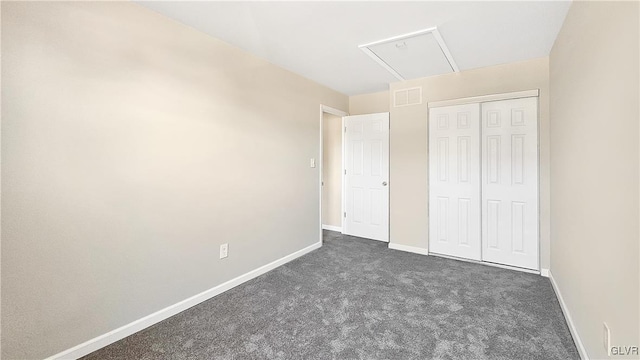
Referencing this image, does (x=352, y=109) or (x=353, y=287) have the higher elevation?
(x=352, y=109)

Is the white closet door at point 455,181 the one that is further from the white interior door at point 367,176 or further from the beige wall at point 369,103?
the beige wall at point 369,103

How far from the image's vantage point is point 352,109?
454cm

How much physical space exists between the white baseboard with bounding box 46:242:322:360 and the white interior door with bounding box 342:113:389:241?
72.6 inches

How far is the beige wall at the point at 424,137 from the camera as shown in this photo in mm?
2873

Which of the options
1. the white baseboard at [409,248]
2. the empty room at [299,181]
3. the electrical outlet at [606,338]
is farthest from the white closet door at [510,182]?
the electrical outlet at [606,338]

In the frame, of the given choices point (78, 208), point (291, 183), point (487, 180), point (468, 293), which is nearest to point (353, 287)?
point (468, 293)

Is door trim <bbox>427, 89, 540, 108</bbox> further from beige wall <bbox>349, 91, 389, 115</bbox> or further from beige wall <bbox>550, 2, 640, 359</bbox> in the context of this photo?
beige wall <bbox>349, 91, 389, 115</bbox>

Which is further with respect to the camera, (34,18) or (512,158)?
(512,158)

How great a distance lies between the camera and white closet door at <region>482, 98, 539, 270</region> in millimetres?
2955

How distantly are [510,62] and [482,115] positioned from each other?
0.62m

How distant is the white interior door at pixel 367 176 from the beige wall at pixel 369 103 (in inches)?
7.5

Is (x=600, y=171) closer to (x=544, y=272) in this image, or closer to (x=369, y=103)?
(x=544, y=272)

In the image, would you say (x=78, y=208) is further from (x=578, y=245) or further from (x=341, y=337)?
(x=578, y=245)

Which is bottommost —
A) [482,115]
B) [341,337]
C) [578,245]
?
[341,337]
